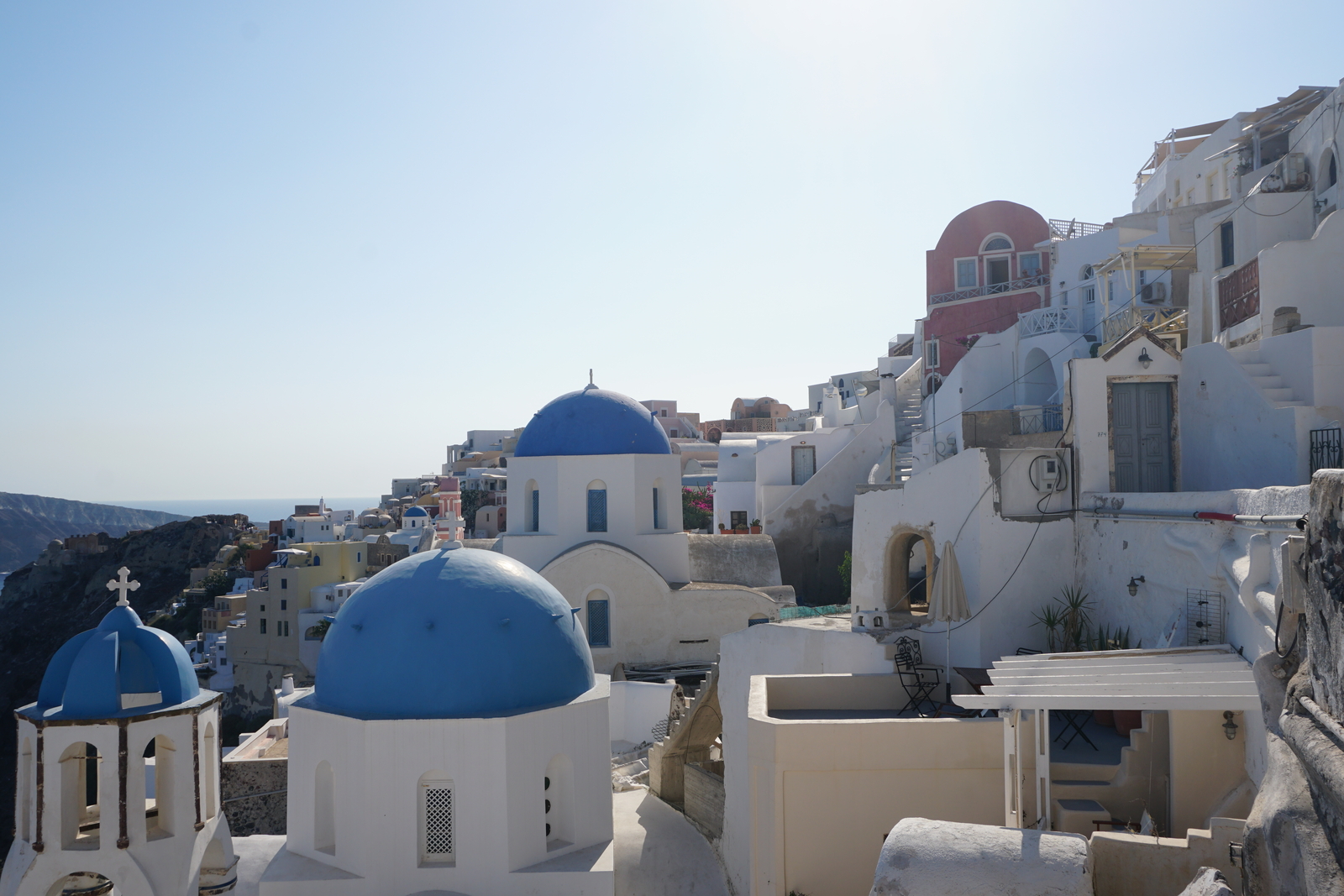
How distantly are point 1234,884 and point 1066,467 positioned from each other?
21.1 ft

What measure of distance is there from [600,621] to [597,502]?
2569 mm

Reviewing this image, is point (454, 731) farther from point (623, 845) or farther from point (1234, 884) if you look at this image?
point (1234, 884)

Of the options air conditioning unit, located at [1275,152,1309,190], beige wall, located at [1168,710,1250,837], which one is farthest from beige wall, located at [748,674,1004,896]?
air conditioning unit, located at [1275,152,1309,190]

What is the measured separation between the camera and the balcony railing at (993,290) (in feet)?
88.8

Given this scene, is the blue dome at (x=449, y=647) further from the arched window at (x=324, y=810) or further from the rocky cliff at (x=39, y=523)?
the rocky cliff at (x=39, y=523)

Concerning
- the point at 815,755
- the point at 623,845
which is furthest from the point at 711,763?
the point at 815,755

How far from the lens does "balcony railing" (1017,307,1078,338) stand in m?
22.8

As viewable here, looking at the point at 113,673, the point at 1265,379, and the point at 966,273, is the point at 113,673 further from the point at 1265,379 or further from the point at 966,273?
the point at 966,273

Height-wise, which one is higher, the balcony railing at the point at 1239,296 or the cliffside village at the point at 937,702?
the balcony railing at the point at 1239,296

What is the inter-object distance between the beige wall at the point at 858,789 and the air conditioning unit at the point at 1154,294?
14.5 meters

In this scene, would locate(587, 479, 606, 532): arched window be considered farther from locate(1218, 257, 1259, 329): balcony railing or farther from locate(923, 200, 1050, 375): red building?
locate(923, 200, 1050, 375): red building

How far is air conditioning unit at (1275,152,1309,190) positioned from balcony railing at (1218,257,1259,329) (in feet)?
8.56

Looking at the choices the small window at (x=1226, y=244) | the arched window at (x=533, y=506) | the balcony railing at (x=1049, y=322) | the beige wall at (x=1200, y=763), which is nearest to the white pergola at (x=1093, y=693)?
the beige wall at (x=1200, y=763)

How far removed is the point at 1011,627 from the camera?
10922 mm
